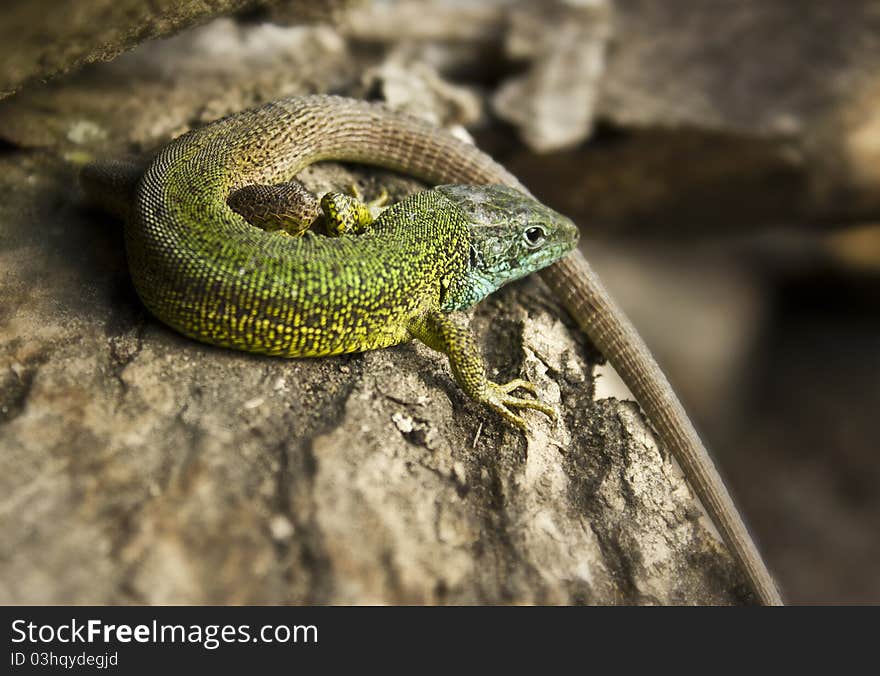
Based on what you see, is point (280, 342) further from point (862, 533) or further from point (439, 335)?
point (862, 533)

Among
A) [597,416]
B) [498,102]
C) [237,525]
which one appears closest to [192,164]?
[237,525]

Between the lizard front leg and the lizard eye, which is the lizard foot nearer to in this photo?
the lizard front leg

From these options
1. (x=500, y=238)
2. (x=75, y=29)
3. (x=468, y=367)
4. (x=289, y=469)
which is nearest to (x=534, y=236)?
(x=500, y=238)

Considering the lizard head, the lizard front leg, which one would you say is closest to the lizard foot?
the lizard front leg

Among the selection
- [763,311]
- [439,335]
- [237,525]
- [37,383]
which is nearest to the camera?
[237,525]

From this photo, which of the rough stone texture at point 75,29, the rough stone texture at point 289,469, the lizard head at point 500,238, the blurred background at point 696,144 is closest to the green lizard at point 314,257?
the lizard head at point 500,238

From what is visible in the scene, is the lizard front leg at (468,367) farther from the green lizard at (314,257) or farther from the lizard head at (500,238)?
the lizard head at (500,238)

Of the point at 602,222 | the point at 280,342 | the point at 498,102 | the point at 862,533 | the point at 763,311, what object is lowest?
the point at 862,533
